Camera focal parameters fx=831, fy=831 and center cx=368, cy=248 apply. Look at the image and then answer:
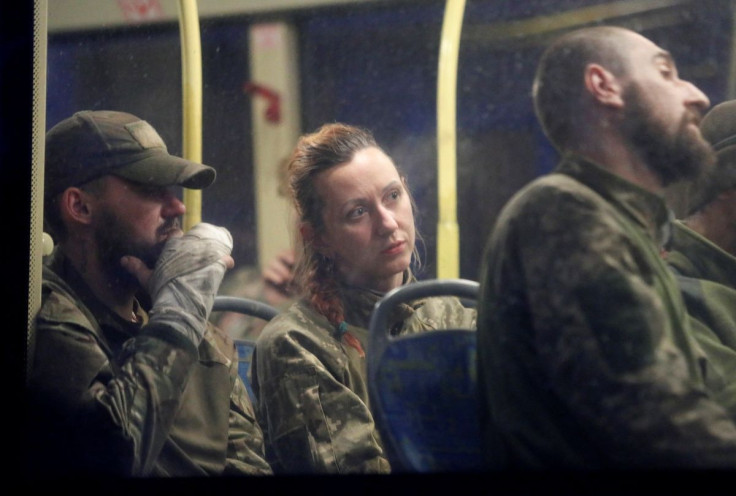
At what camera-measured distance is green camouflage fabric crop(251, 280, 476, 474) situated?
5.90 feet

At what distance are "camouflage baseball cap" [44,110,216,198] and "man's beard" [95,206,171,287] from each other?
0.37 ft

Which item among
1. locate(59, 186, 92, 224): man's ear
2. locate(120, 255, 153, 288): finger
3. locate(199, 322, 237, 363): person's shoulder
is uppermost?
locate(59, 186, 92, 224): man's ear

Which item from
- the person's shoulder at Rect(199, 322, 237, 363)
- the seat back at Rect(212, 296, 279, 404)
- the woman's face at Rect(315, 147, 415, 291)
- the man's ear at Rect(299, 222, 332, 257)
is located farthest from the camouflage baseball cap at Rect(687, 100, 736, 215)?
the person's shoulder at Rect(199, 322, 237, 363)

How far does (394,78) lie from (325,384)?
2.30 ft

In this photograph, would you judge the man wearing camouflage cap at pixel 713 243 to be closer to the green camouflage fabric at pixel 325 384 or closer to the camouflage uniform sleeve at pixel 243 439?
the green camouflage fabric at pixel 325 384

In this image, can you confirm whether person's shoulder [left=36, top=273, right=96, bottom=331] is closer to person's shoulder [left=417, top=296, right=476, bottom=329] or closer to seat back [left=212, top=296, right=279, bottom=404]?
seat back [left=212, top=296, right=279, bottom=404]

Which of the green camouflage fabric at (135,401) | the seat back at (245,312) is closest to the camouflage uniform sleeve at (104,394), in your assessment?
the green camouflage fabric at (135,401)

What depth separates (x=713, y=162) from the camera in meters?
1.75

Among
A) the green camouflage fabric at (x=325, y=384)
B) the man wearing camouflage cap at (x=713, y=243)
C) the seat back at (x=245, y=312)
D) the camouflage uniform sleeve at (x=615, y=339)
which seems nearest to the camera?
the camouflage uniform sleeve at (x=615, y=339)

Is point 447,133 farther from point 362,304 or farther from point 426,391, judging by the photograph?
point 426,391

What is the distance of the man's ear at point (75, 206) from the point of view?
1990mm

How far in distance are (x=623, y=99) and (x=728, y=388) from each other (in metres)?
0.62

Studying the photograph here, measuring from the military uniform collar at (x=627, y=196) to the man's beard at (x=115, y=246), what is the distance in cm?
100

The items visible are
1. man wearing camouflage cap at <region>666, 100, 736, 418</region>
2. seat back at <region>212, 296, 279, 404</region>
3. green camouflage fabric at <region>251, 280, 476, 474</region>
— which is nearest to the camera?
man wearing camouflage cap at <region>666, 100, 736, 418</region>
